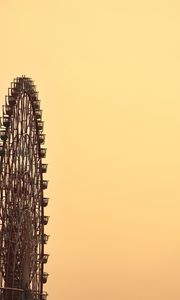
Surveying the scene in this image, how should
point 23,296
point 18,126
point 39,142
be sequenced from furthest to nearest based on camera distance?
point 39,142, point 18,126, point 23,296

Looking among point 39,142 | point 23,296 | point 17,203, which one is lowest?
point 23,296

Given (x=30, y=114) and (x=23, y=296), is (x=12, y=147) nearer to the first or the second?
(x=30, y=114)

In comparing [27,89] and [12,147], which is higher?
[27,89]

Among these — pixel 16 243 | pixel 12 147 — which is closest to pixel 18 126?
pixel 12 147

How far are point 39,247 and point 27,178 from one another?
1.57m

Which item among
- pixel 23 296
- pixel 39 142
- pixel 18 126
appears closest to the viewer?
pixel 23 296

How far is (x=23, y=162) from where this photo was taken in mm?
18969

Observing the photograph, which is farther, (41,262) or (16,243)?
(41,262)

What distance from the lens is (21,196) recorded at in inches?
731

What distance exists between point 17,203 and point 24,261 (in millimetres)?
1139

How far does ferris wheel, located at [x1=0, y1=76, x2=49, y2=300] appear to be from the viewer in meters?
17.6

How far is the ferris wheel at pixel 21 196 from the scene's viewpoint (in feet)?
57.7

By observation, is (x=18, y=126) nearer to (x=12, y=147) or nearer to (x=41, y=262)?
(x=12, y=147)

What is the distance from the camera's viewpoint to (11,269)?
57.7 feet
